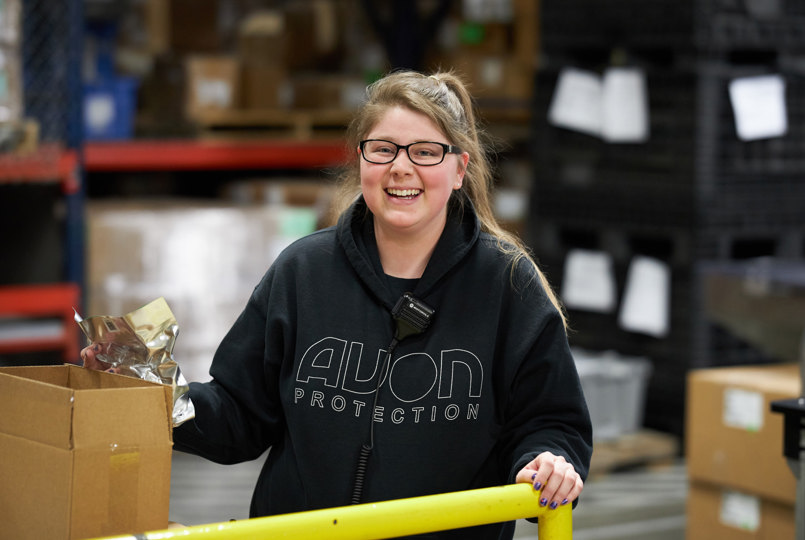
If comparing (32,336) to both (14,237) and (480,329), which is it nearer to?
(14,237)

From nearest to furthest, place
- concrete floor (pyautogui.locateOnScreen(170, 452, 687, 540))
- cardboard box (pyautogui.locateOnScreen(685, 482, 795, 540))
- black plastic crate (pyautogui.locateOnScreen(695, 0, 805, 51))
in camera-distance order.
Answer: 1. cardboard box (pyautogui.locateOnScreen(685, 482, 795, 540))
2. concrete floor (pyautogui.locateOnScreen(170, 452, 687, 540))
3. black plastic crate (pyautogui.locateOnScreen(695, 0, 805, 51))

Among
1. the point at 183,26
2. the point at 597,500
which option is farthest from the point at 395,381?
the point at 183,26

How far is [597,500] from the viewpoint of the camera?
18.4 ft

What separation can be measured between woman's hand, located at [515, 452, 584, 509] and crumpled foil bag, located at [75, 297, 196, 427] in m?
0.67

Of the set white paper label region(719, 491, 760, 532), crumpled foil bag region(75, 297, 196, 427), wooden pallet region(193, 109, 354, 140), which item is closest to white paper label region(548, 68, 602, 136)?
wooden pallet region(193, 109, 354, 140)

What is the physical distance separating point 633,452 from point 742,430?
1.80 meters

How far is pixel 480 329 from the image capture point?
7.93 ft

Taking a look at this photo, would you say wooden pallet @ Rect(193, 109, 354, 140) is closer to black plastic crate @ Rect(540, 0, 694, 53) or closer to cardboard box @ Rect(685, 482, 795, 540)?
black plastic crate @ Rect(540, 0, 694, 53)

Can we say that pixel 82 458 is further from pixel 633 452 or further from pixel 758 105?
pixel 758 105

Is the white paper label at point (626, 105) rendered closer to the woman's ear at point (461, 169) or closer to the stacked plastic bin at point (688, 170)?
the stacked plastic bin at point (688, 170)

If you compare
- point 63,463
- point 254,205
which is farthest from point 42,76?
point 63,463

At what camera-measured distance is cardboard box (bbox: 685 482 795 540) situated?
13.8ft

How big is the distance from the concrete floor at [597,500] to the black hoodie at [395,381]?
8.66ft

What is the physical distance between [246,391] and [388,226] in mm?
468
